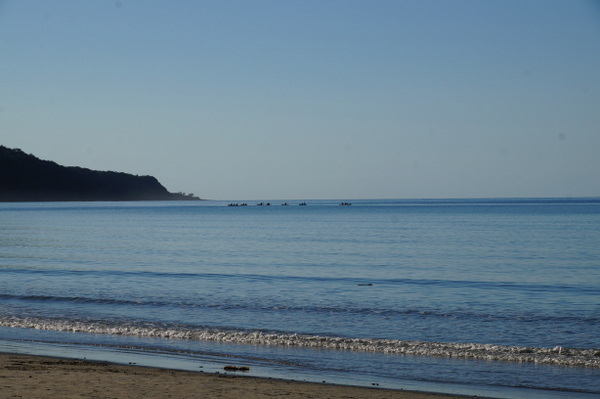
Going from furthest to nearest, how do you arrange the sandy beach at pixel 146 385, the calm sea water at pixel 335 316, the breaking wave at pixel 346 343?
the breaking wave at pixel 346 343
the calm sea water at pixel 335 316
the sandy beach at pixel 146 385

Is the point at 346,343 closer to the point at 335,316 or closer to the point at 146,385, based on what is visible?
the point at 335,316

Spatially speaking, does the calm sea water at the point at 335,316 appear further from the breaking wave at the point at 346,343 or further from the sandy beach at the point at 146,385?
the sandy beach at the point at 146,385

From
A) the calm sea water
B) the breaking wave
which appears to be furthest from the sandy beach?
the breaking wave

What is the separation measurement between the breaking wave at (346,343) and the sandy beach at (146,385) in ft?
12.1

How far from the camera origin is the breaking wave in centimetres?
1491

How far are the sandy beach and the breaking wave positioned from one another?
369 centimetres

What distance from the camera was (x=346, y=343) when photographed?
16453mm

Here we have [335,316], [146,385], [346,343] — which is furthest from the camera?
[335,316]

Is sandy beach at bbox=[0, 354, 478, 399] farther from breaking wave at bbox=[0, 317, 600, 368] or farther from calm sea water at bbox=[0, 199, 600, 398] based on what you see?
breaking wave at bbox=[0, 317, 600, 368]

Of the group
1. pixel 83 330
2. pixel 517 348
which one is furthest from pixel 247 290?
pixel 517 348

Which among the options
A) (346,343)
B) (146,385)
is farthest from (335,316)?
(146,385)

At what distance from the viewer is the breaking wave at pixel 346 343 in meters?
14.9

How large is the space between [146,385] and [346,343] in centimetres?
609

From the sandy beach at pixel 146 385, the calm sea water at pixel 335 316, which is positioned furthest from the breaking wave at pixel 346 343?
the sandy beach at pixel 146 385
